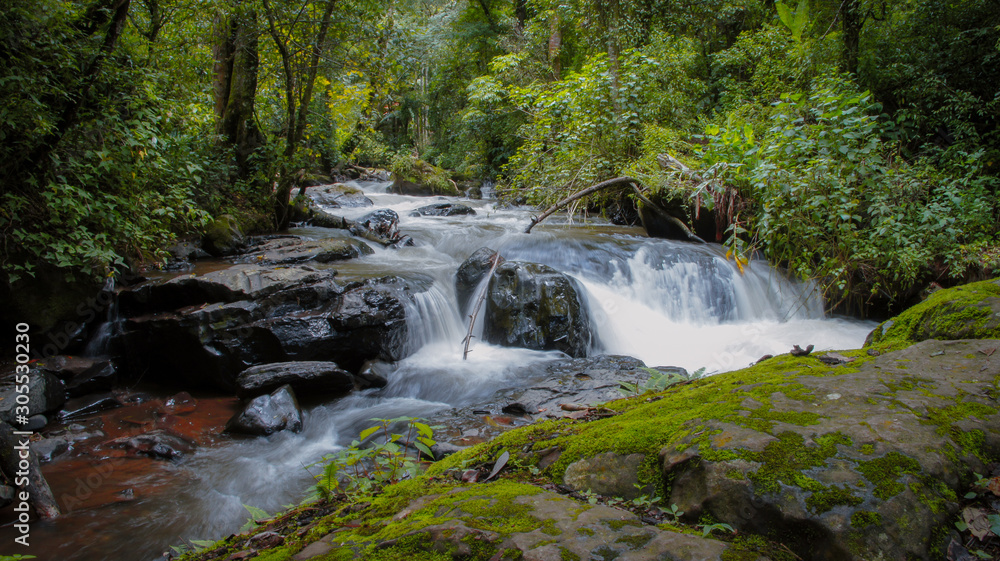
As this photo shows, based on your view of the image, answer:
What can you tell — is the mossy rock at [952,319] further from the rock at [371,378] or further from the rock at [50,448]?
the rock at [50,448]

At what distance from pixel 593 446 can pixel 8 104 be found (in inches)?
234

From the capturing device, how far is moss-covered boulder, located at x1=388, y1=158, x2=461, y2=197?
21.5m

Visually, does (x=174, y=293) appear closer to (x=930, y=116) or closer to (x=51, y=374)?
(x=51, y=374)

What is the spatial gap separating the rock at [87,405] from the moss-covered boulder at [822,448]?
5571 millimetres

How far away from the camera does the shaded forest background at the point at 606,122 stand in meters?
5.13

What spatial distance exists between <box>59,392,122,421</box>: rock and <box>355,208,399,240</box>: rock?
21.4ft

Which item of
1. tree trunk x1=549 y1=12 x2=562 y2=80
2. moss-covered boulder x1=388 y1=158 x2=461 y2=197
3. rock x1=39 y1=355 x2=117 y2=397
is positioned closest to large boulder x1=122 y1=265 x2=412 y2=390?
rock x1=39 y1=355 x2=117 y2=397

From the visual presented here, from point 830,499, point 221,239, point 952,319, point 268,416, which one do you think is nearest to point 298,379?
point 268,416

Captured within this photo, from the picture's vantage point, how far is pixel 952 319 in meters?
2.97

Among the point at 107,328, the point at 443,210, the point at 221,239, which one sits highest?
the point at 443,210

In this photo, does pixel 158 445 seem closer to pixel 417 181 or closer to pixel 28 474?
pixel 28 474

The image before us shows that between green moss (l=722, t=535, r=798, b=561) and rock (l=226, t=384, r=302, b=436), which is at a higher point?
green moss (l=722, t=535, r=798, b=561)

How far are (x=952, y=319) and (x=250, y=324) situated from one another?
7043 mm

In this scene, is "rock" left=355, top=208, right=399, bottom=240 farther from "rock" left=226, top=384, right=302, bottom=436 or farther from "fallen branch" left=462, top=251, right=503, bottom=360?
"rock" left=226, top=384, right=302, bottom=436
